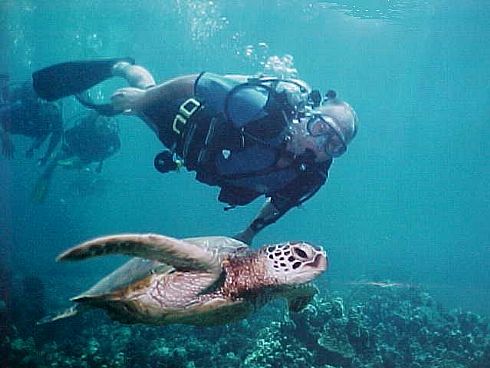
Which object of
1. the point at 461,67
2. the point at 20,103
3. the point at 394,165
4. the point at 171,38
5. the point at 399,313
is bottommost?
the point at 399,313

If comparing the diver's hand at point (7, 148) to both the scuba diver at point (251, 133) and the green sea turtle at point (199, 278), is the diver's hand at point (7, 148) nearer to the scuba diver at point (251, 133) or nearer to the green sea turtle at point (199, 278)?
the scuba diver at point (251, 133)

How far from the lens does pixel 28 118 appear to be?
755 cm

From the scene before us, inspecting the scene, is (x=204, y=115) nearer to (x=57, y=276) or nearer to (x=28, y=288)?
(x=28, y=288)

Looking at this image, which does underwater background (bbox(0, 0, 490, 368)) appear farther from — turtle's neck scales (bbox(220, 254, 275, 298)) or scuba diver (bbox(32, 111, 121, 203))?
turtle's neck scales (bbox(220, 254, 275, 298))

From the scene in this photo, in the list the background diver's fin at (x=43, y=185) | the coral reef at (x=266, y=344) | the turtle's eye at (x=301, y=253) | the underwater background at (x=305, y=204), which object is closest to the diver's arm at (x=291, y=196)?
the underwater background at (x=305, y=204)

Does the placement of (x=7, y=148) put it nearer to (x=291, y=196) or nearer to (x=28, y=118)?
(x=28, y=118)

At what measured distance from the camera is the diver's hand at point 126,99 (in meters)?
4.44

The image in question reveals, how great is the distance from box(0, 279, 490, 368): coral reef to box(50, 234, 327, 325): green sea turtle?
2462mm

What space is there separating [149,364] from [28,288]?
4.64 meters

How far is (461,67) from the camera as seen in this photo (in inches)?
914

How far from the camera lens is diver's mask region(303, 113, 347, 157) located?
3738 mm

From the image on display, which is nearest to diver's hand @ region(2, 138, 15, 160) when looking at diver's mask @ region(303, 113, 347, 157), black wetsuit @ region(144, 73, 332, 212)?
black wetsuit @ region(144, 73, 332, 212)

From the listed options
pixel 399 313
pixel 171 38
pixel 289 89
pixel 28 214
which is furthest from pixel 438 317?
pixel 28 214

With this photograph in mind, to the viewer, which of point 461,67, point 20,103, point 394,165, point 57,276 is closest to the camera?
point 20,103
